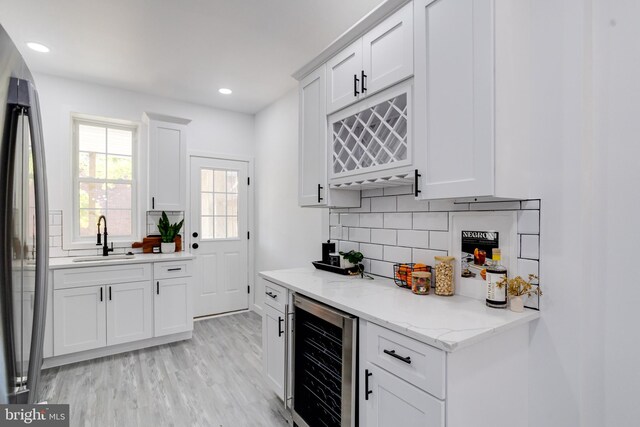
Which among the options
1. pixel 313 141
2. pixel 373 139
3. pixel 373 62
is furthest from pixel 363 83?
pixel 313 141

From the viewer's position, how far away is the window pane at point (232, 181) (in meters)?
4.46

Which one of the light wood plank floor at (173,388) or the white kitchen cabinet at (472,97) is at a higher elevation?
the white kitchen cabinet at (472,97)

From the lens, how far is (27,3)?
2.19 meters

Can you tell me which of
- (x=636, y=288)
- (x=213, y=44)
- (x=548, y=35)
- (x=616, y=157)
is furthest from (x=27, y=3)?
(x=636, y=288)

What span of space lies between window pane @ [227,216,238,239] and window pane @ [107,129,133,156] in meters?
1.47

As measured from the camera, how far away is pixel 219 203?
4.40 meters

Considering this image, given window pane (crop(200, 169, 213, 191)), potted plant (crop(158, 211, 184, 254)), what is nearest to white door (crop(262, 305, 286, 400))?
potted plant (crop(158, 211, 184, 254))

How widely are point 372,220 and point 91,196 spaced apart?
128 inches

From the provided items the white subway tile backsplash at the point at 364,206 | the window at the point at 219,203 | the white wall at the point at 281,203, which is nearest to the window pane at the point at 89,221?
the window at the point at 219,203

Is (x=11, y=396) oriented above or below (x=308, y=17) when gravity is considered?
below

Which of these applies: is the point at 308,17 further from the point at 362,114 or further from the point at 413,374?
the point at 413,374

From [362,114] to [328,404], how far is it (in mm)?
1723

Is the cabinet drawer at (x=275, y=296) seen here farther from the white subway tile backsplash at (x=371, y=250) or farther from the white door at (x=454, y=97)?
the white door at (x=454, y=97)

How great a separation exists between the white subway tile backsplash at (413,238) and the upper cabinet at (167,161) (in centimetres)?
281
